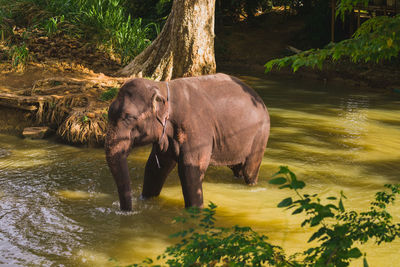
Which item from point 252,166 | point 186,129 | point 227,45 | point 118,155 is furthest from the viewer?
point 227,45

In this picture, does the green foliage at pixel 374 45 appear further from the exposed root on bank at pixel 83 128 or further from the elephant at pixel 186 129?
the exposed root on bank at pixel 83 128

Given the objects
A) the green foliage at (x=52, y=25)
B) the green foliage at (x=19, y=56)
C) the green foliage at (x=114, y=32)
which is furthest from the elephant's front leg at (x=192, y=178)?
the green foliage at (x=52, y=25)

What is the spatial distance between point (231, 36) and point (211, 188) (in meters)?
14.7

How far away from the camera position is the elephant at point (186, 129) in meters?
5.22

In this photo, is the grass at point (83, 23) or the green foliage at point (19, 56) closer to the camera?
the green foliage at point (19, 56)

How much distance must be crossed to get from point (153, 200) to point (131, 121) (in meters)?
1.50

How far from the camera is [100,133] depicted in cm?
877

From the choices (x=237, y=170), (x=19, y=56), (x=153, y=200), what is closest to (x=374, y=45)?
(x=153, y=200)

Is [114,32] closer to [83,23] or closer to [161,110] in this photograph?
[83,23]

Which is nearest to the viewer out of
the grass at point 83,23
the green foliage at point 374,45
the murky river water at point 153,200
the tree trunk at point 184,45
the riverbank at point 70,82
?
the green foliage at point 374,45

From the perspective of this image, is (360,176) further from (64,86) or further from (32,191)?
(64,86)

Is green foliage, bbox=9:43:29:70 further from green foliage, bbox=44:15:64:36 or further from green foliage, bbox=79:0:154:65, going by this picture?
green foliage, bbox=79:0:154:65

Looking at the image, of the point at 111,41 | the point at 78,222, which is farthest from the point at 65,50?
the point at 78,222

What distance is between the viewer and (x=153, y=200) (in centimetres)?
634
